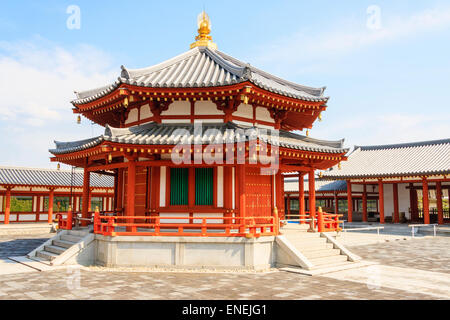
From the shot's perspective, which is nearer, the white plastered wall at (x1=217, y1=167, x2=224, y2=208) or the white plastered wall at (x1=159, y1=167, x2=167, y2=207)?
the white plastered wall at (x1=217, y1=167, x2=224, y2=208)

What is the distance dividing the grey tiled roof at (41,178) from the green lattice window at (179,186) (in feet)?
72.5

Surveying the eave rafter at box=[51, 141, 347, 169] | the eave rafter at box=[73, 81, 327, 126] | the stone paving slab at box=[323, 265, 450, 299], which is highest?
the eave rafter at box=[73, 81, 327, 126]

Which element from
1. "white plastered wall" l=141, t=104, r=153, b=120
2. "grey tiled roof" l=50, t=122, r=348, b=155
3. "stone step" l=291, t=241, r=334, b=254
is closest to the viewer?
"grey tiled roof" l=50, t=122, r=348, b=155

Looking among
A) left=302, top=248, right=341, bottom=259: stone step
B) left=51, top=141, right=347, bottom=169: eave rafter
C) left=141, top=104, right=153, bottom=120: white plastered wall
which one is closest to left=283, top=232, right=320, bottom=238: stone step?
left=302, top=248, right=341, bottom=259: stone step

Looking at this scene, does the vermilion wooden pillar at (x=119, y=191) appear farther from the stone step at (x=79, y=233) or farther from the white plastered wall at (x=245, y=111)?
the white plastered wall at (x=245, y=111)

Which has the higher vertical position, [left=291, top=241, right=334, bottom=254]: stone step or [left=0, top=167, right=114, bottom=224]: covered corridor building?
[left=0, top=167, right=114, bottom=224]: covered corridor building

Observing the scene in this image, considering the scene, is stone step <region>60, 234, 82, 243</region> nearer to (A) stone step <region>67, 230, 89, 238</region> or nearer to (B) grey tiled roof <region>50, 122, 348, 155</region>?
(A) stone step <region>67, 230, 89, 238</region>

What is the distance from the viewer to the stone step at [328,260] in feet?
41.8

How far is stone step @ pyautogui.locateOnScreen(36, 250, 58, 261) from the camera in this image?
1418 centimetres

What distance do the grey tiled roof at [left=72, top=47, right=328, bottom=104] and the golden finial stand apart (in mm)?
451

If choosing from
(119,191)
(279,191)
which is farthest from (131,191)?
(279,191)

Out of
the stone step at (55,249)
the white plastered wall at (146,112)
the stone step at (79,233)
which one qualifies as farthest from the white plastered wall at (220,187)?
the stone step at (55,249)
